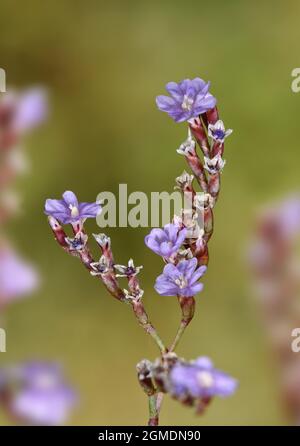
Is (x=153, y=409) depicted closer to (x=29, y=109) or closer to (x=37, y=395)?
(x=37, y=395)

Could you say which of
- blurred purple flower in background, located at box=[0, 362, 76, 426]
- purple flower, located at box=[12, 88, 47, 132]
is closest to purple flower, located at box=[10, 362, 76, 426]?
blurred purple flower in background, located at box=[0, 362, 76, 426]

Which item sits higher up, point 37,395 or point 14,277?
point 14,277

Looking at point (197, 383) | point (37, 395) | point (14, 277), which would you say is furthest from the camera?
point (14, 277)

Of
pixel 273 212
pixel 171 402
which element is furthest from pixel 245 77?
pixel 171 402

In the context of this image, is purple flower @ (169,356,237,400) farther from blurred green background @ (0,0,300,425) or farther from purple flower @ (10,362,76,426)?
blurred green background @ (0,0,300,425)

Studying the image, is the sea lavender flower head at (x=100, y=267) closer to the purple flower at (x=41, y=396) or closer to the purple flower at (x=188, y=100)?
the purple flower at (x=188, y=100)

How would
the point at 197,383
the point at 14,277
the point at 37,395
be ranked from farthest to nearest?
the point at 14,277
the point at 37,395
the point at 197,383

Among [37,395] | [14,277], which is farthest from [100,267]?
[14,277]
